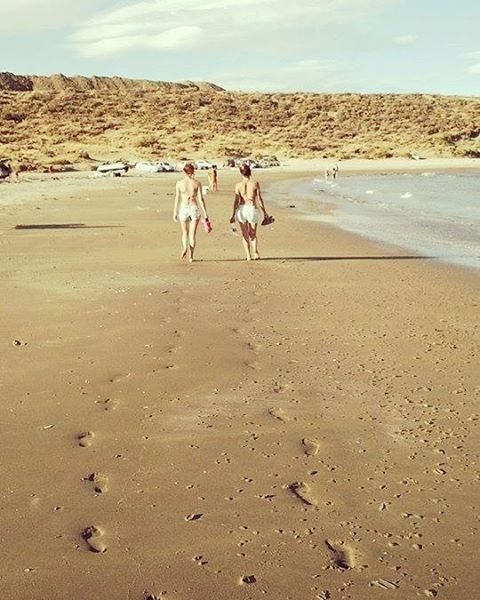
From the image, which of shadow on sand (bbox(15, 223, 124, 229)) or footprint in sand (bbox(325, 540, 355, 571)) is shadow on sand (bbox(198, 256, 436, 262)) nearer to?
shadow on sand (bbox(15, 223, 124, 229))

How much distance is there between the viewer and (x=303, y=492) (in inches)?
142

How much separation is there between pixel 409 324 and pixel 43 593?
479 centimetres

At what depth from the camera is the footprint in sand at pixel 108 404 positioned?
4.73 meters

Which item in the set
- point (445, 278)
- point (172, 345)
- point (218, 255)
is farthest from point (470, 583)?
point (218, 255)

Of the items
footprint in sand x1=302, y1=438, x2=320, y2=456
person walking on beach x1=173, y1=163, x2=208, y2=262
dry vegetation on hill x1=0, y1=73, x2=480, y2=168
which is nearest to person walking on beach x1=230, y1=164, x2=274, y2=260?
person walking on beach x1=173, y1=163, x2=208, y2=262

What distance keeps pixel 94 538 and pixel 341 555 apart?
97 centimetres

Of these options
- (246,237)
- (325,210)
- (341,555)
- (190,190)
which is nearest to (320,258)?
(246,237)

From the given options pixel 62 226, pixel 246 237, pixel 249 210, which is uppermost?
pixel 249 210

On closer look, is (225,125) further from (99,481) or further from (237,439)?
(99,481)

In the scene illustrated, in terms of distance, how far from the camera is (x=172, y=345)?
6164 mm

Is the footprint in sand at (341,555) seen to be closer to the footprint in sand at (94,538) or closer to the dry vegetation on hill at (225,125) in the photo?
the footprint in sand at (94,538)

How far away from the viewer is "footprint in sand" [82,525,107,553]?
310 centimetres

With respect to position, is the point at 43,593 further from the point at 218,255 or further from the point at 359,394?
the point at 218,255

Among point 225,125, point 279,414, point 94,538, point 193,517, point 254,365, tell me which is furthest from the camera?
point 225,125
